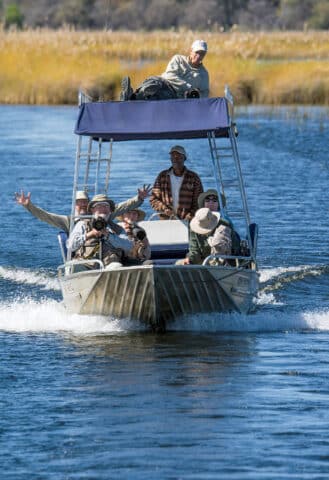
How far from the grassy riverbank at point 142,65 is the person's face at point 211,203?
28584 millimetres

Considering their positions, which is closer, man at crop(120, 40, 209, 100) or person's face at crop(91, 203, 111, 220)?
person's face at crop(91, 203, 111, 220)

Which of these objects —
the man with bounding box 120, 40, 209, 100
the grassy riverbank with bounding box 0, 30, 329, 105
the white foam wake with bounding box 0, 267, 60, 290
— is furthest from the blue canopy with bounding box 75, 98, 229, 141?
A: the grassy riverbank with bounding box 0, 30, 329, 105

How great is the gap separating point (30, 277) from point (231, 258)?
5.45 m

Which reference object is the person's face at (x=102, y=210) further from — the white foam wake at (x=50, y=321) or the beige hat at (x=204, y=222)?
the white foam wake at (x=50, y=321)

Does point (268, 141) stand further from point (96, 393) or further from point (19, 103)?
point (96, 393)

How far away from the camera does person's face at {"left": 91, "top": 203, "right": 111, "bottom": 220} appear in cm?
1446

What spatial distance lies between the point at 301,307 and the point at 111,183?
12.7 meters

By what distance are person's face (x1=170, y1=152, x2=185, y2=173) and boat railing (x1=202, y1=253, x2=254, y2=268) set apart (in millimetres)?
1789

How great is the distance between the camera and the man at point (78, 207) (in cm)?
1460

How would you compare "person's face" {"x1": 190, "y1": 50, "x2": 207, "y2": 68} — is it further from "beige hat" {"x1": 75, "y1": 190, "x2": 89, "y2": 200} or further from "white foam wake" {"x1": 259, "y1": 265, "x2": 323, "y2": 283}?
"white foam wake" {"x1": 259, "y1": 265, "x2": 323, "y2": 283}

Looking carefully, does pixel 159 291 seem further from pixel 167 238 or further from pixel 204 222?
pixel 167 238

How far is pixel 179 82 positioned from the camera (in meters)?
15.5

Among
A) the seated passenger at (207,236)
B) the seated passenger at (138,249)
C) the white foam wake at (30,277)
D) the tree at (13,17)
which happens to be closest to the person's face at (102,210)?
the seated passenger at (138,249)

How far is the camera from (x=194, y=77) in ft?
51.1
